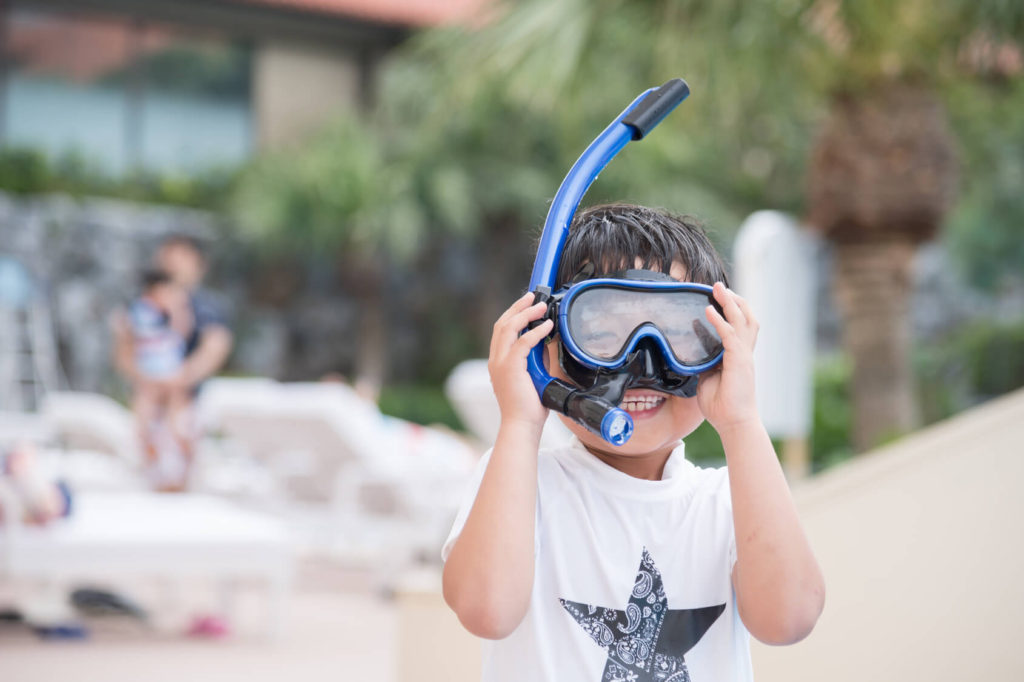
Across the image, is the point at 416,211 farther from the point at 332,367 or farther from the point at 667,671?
the point at 667,671

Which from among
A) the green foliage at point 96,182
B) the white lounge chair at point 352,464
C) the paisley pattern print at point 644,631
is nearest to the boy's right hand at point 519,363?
the paisley pattern print at point 644,631

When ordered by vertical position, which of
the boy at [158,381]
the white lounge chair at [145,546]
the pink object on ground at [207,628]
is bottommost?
the pink object on ground at [207,628]

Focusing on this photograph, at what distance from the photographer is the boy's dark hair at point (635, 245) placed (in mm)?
1392

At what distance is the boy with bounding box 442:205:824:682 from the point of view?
4.21 ft

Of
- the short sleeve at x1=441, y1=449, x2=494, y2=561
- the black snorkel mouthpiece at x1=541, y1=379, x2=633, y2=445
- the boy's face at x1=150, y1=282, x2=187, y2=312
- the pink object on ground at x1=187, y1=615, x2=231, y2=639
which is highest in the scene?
the boy's face at x1=150, y1=282, x2=187, y2=312

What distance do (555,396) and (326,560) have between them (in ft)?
19.1

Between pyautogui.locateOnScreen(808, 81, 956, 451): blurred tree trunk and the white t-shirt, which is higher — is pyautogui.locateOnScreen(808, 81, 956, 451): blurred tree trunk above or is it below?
above

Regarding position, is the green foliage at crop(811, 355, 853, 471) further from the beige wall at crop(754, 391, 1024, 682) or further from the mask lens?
the mask lens

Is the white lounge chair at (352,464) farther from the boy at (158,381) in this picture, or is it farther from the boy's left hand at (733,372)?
the boy's left hand at (733,372)

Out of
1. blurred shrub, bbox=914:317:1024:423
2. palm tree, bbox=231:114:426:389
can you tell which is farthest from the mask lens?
palm tree, bbox=231:114:426:389

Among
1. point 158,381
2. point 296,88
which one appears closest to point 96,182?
point 296,88

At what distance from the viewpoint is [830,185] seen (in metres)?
6.53

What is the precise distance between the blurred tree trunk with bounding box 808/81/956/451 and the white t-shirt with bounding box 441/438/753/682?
17.0ft

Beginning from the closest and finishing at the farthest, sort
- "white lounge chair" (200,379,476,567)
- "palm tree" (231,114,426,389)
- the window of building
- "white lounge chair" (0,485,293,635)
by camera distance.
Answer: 1. "white lounge chair" (0,485,293,635)
2. "white lounge chair" (200,379,476,567)
3. "palm tree" (231,114,426,389)
4. the window of building
